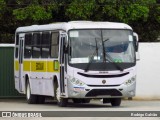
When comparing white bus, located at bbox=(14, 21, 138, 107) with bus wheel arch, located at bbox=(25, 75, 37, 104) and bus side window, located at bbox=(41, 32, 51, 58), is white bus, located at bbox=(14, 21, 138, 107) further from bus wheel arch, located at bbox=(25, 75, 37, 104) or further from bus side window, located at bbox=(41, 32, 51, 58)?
bus wheel arch, located at bbox=(25, 75, 37, 104)

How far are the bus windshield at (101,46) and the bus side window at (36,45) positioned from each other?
3.56m

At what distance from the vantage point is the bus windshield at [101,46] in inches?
991

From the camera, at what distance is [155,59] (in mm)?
33094

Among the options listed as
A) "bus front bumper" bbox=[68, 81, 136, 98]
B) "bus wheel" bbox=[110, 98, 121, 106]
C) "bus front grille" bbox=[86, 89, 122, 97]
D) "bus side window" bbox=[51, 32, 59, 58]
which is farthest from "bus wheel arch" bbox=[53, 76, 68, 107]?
"bus wheel" bbox=[110, 98, 121, 106]

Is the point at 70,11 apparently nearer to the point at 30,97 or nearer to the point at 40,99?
the point at 40,99

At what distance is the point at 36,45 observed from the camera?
28.9 m

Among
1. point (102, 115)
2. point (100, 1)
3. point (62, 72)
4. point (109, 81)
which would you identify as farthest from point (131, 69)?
point (100, 1)

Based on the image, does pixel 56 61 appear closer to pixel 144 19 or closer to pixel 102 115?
pixel 102 115

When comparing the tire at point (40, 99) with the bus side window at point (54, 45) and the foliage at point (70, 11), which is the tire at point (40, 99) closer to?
the bus side window at point (54, 45)

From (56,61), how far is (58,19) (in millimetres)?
10668

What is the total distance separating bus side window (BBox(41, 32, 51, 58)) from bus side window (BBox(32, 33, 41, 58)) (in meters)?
0.53

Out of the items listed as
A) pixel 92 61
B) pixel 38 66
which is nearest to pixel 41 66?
pixel 38 66

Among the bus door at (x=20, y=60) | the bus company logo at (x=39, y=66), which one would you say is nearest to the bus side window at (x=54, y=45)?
the bus company logo at (x=39, y=66)

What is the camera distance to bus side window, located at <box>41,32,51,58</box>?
90.3 feet
